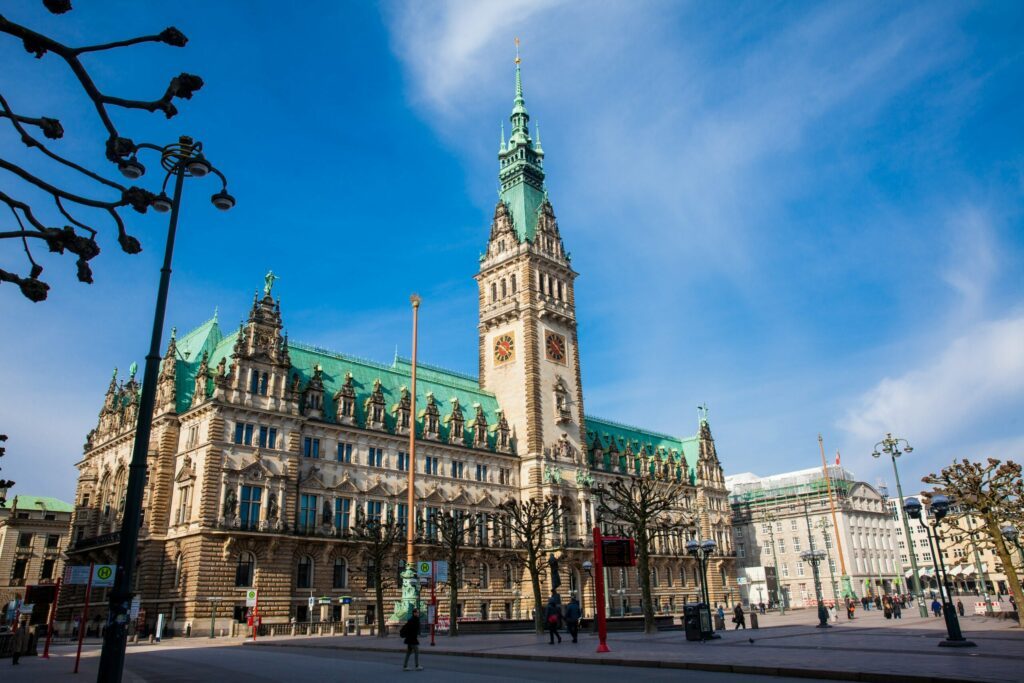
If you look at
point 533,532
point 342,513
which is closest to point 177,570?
point 342,513

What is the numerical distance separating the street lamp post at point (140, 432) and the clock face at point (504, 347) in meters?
73.1

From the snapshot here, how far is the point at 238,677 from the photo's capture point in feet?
69.8

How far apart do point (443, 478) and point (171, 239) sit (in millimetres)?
61929

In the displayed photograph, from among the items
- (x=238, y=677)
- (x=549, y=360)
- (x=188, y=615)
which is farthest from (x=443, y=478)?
(x=238, y=677)

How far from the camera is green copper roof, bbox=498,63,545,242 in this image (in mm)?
95938

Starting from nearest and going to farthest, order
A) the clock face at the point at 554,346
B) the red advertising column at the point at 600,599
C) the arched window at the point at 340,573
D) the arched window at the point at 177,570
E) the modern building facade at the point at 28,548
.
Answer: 1. the red advertising column at the point at 600,599
2. the arched window at the point at 177,570
3. the arched window at the point at 340,573
4. the clock face at the point at 554,346
5. the modern building facade at the point at 28,548

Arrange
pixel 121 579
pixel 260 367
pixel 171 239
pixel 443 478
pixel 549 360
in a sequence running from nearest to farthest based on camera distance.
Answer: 1. pixel 121 579
2. pixel 171 239
3. pixel 260 367
4. pixel 443 478
5. pixel 549 360

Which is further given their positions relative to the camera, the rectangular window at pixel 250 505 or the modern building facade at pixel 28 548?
the modern building facade at pixel 28 548

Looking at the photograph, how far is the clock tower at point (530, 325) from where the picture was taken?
284 ft

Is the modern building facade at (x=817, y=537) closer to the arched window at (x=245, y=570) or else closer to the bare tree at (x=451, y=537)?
the bare tree at (x=451, y=537)

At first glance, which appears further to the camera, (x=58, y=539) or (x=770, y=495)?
(x=770, y=495)

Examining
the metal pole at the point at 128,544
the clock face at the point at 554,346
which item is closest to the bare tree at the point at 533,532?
the clock face at the point at 554,346

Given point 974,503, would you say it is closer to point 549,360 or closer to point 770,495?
point 549,360

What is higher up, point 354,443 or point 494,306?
point 494,306
